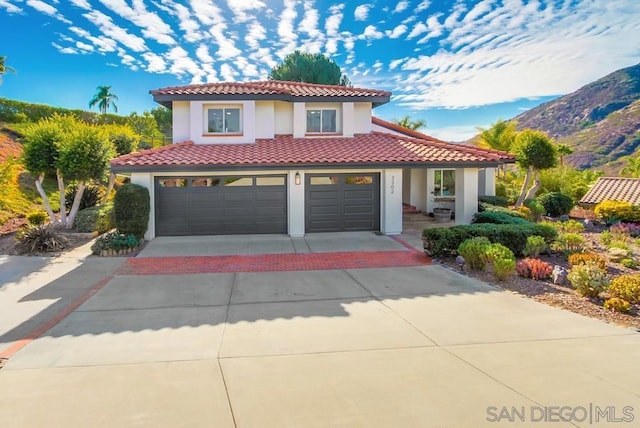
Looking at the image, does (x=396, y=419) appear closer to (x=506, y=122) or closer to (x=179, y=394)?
(x=179, y=394)

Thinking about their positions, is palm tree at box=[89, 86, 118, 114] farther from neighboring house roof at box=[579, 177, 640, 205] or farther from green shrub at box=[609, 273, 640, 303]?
green shrub at box=[609, 273, 640, 303]

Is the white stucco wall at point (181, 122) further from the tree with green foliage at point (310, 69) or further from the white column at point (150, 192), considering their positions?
the tree with green foliage at point (310, 69)

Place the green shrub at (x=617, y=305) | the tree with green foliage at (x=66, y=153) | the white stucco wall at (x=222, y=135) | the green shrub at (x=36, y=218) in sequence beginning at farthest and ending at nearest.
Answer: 1. the white stucco wall at (x=222, y=135)
2. the green shrub at (x=36, y=218)
3. the tree with green foliage at (x=66, y=153)
4. the green shrub at (x=617, y=305)

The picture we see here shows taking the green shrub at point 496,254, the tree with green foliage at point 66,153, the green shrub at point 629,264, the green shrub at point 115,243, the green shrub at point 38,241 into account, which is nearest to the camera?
the green shrub at point 496,254

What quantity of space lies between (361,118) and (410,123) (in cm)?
1599

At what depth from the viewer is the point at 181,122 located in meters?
17.5

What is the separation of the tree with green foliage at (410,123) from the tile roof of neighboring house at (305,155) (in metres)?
16.4

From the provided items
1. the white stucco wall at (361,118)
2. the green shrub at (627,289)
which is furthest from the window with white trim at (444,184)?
the green shrub at (627,289)

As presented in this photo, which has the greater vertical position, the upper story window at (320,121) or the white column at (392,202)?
the upper story window at (320,121)

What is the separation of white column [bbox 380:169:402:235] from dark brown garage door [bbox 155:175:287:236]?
396 centimetres

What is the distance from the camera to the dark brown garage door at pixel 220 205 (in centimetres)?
1508

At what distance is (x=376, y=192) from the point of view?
15977 mm

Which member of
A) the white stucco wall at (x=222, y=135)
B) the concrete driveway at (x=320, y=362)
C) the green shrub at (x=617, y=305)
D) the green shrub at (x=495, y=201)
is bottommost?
the concrete driveway at (x=320, y=362)

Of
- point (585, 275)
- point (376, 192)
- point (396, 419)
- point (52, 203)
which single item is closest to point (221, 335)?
point (396, 419)
